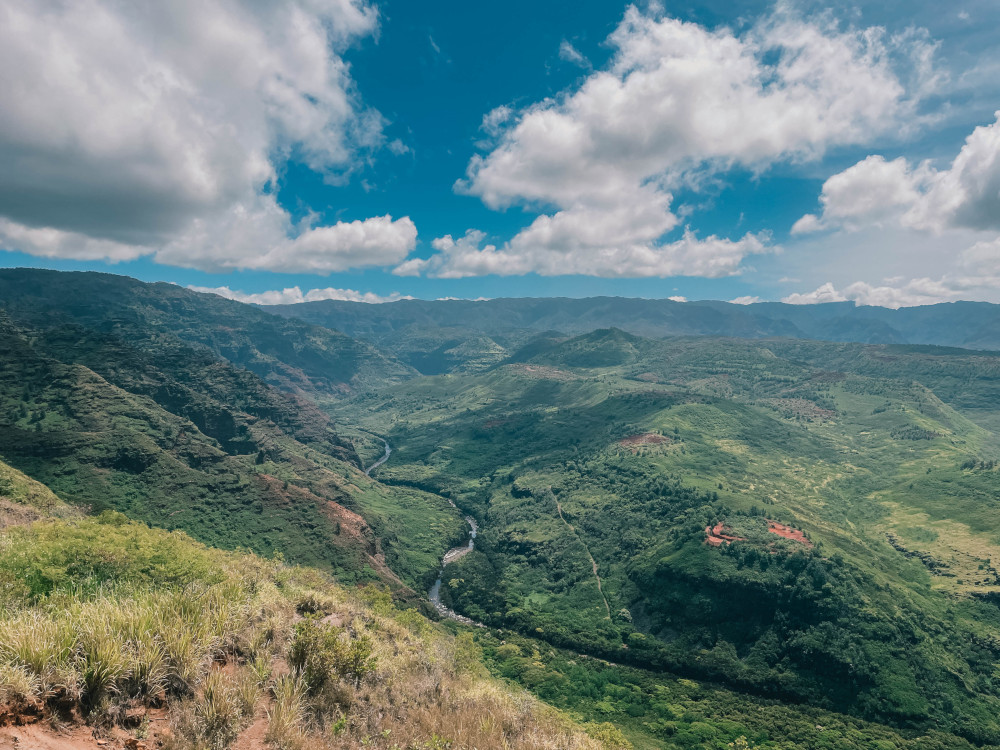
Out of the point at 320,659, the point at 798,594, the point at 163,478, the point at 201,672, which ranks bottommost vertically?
the point at 798,594

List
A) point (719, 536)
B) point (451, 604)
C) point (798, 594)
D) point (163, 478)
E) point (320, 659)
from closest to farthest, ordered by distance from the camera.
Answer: point (320, 659) → point (798, 594) → point (163, 478) → point (719, 536) → point (451, 604)

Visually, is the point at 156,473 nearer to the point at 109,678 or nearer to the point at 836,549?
the point at 109,678

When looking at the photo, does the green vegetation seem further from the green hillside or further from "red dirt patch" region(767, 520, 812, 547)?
"red dirt patch" region(767, 520, 812, 547)

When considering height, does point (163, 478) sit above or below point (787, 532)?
above

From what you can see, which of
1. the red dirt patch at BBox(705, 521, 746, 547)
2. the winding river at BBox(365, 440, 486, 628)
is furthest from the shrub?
the red dirt patch at BBox(705, 521, 746, 547)

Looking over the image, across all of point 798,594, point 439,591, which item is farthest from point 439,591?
point 798,594

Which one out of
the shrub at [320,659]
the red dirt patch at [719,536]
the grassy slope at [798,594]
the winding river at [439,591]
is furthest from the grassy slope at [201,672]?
the red dirt patch at [719,536]

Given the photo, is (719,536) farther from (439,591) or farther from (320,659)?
(320,659)
